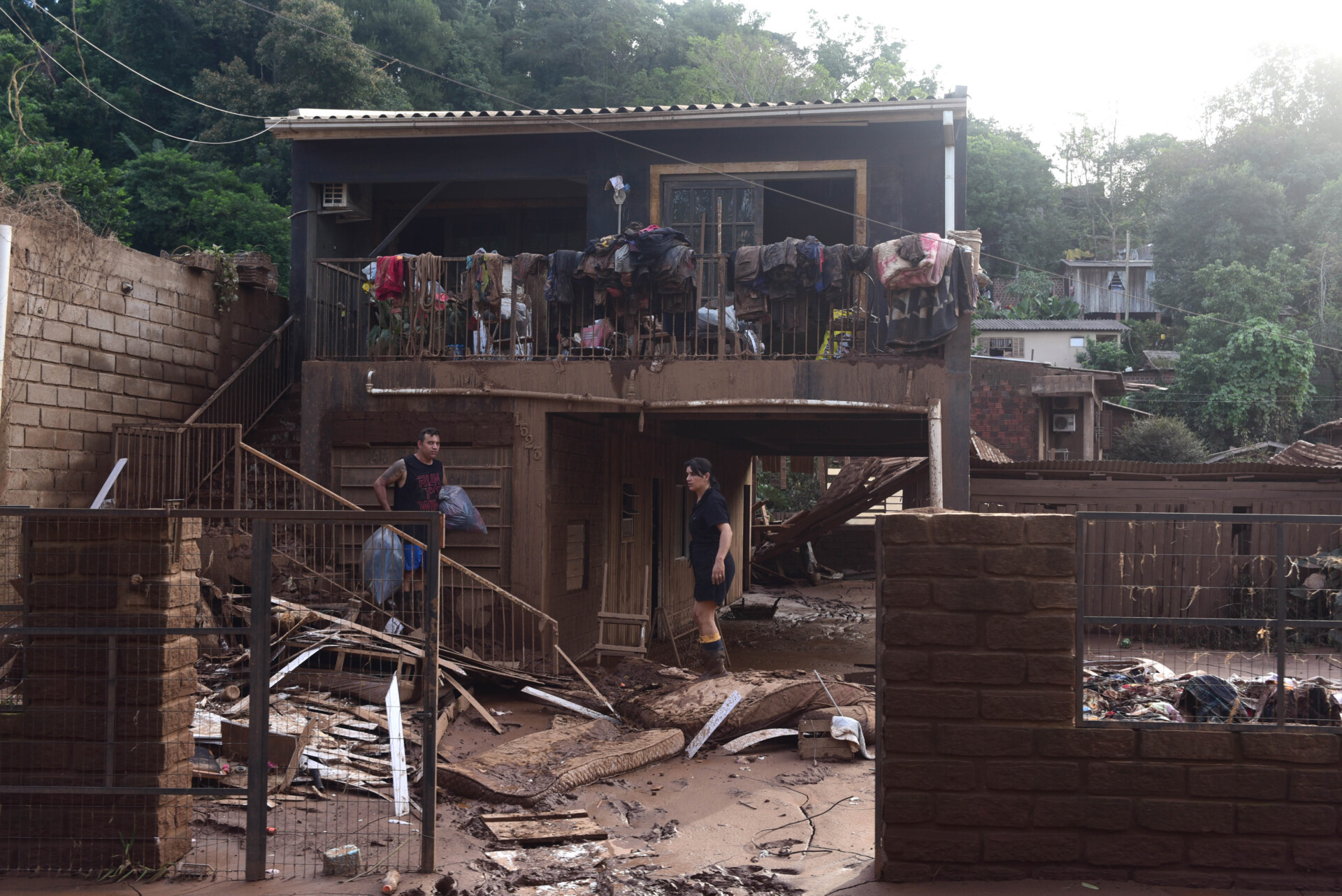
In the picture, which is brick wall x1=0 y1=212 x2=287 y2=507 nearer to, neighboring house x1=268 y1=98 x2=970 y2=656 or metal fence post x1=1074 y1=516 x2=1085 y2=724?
neighboring house x1=268 y1=98 x2=970 y2=656

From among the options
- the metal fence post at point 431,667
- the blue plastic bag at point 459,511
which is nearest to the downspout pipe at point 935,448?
the blue plastic bag at point 459,511

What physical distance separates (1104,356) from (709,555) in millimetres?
35372

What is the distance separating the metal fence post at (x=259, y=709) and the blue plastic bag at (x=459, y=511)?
4870 millimetres

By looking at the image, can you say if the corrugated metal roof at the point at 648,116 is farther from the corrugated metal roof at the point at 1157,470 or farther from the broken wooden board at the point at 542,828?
the broken wooden board at the point at 542,828

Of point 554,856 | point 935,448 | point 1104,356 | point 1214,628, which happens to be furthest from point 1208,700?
point 1104,356

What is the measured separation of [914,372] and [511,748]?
226 inches

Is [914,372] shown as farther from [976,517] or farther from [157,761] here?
[157,761]

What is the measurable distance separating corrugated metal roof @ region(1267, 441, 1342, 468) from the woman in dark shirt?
36.0ft

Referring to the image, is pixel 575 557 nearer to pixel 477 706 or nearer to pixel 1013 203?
pixel 477 706

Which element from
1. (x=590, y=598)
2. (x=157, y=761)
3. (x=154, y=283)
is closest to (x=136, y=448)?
(x=154, y=283)

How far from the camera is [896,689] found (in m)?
4.46

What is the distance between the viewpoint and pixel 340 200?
1358 cm

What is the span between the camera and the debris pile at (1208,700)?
5.11 metres

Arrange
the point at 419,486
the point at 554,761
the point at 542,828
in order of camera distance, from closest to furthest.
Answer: the point at 542,828 → the point at 554,761 → the point at 419,486
